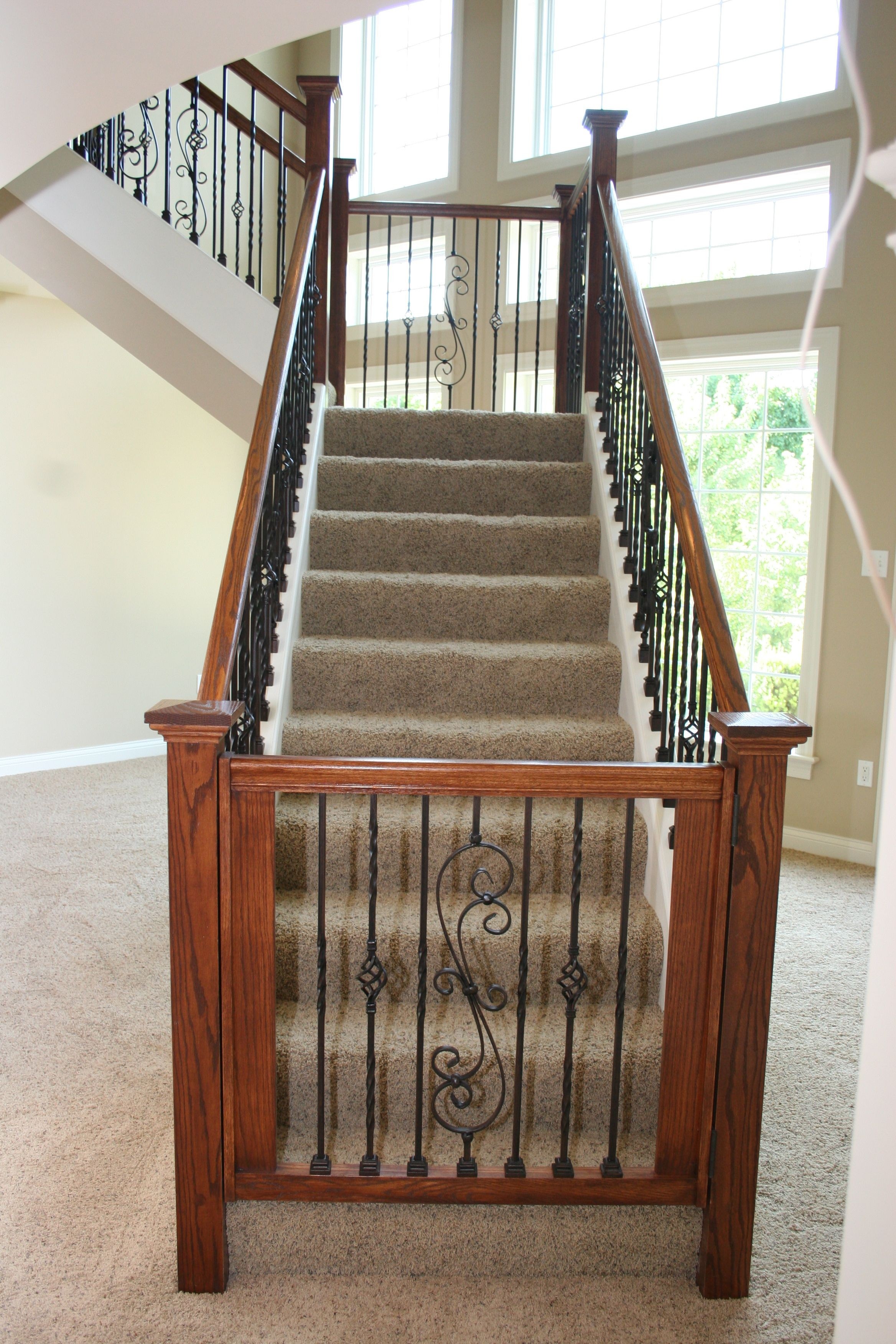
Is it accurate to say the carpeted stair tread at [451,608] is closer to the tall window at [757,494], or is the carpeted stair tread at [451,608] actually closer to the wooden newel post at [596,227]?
the wooden newel post at [596,227]

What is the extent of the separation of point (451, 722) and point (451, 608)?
1.66 ft

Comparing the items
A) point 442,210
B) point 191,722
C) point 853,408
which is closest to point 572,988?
point 191,722

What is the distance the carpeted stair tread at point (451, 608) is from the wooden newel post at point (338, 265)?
4.03 ft

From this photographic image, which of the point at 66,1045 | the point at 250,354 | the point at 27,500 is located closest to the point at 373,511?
the point at 250,354

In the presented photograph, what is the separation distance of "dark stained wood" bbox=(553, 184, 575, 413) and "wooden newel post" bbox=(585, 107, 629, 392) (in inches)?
16.5

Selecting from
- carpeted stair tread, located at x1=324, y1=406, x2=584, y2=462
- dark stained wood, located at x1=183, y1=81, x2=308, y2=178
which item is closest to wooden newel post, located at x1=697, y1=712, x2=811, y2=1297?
carpeted stair tread, located at x1=324, y1=406, x2=584, y2=462

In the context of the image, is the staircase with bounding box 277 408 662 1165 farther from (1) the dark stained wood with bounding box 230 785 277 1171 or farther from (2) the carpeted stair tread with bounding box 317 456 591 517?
(1) the dark stained wood with bounding box 230 785 277 1171

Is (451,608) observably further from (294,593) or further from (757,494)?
(757,494)

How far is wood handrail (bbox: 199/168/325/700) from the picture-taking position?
1891 millimetres

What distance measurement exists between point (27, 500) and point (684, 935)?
491 cm

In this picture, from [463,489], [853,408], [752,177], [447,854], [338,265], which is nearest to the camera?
[447,854]

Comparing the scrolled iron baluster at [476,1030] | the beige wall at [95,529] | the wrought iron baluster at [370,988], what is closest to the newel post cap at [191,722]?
the wrought iron baluster at [370,988]

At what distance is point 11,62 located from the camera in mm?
2301

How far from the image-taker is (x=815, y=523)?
4324 mm
